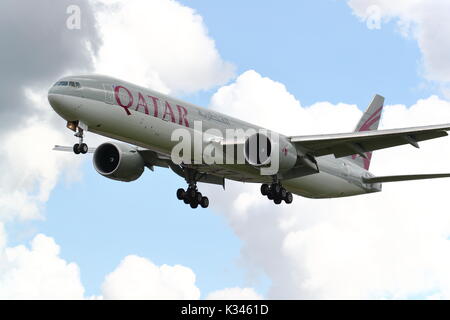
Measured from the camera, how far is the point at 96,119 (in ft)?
106

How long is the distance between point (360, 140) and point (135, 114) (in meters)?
10.3

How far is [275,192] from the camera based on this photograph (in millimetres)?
38656

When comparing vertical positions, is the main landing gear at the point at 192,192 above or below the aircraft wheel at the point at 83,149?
above

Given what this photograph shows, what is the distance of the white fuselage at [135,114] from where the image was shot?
32.0 meters

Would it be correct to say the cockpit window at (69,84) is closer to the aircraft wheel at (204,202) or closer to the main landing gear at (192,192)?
the main landing gear at (192,192)

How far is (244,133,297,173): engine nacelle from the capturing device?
36.0 metres

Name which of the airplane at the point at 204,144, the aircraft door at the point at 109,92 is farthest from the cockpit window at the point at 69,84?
the aircraft door at the point at 109,92

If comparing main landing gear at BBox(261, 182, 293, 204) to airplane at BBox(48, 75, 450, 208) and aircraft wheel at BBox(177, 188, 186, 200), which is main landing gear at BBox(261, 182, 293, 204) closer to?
airplane at BBox(48, 75, 450, 208)

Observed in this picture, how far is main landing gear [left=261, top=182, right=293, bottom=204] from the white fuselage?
0.42m

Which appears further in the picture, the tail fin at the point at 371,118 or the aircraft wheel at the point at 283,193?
the tail fin at the point at 371,118

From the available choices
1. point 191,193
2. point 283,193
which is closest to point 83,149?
point 191,193

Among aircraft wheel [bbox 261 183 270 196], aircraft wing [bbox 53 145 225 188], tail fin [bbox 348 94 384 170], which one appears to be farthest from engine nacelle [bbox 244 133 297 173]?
tail fin [bbox 348 94 384 170]

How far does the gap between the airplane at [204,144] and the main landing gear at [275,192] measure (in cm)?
4

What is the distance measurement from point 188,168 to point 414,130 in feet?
38.0
